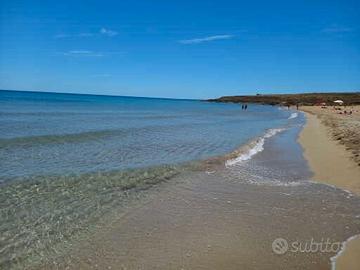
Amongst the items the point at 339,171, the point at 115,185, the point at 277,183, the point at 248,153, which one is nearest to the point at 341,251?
the point at 277,183

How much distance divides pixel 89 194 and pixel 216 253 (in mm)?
4241

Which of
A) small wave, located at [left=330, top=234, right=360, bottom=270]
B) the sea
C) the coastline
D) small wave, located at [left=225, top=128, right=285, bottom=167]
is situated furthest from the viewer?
small wave, located at [left=225, top=128, right=285, bottom=167]

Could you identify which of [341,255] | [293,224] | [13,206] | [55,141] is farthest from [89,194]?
[55,141]

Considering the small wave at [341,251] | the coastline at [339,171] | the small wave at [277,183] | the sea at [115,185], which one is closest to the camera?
the small wave at [341,251]

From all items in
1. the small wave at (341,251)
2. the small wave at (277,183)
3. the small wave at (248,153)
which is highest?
the small wave at (341,251)

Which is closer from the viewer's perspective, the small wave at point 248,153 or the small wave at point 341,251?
the small wave at point 341,251

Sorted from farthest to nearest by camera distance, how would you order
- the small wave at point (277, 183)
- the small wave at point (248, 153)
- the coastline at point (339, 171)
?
the small wave at point (248, 153) < the small wave at point (277, 183) < the coastline at point (339, 171)

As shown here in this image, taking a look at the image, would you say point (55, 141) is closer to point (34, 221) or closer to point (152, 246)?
point (34, 221)

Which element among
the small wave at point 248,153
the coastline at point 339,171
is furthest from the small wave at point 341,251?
the small wave at point 248,153

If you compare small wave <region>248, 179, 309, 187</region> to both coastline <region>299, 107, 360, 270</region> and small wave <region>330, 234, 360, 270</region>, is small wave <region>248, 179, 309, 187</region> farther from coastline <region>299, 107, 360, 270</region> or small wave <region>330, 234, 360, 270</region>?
small wave <region>330, 234, 360, 270</region>

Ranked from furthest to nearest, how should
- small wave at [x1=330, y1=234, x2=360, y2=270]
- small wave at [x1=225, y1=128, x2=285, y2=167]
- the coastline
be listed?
small wave at [x1=225, y1=128, x2=285, y2=167] < the coastline < small wave at [x1=330, y1=234, x2=360, y2=270]

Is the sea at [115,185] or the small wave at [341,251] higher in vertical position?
the small wave at [341,251]

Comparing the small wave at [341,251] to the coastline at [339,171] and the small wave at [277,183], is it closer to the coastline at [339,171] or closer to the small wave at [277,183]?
the coastline at [339,171]

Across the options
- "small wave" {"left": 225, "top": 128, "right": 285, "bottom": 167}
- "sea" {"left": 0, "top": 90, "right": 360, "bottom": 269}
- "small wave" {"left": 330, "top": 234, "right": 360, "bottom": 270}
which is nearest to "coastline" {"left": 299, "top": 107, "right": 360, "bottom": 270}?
"small wave" {"left": 330, "top": 234, "right": 360, "bottom": 270}
